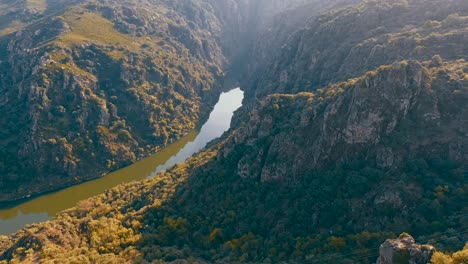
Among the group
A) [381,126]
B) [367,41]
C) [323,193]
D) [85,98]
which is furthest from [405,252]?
[85,98]

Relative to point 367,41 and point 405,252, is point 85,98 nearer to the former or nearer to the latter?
point 367,41

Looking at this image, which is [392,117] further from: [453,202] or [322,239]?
[322,239]

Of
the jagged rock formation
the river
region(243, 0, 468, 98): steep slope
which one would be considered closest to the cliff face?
region(243, 0, 468, 98): steep slope

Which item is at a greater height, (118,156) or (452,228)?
(118,156)

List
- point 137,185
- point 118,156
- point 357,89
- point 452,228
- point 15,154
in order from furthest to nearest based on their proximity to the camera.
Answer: point 118,156 → point 15,154 → point 137,185 → point 357,89 → point 452,228

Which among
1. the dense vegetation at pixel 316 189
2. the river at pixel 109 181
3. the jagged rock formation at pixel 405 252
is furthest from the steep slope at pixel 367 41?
the jagged rock formation at pixel 405 252

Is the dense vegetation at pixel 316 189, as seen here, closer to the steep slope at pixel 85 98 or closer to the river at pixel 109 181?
the river at pixel 109 181

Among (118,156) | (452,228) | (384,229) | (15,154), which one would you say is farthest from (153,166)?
(452,228)
